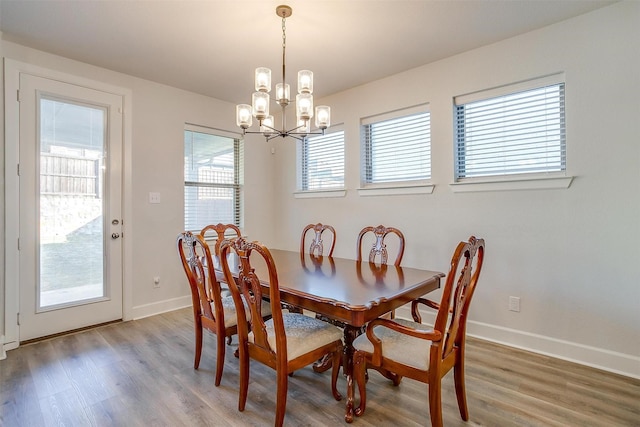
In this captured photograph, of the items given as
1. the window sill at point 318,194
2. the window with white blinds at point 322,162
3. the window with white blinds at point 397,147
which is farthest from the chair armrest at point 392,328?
the window with white blinds at point 322,162

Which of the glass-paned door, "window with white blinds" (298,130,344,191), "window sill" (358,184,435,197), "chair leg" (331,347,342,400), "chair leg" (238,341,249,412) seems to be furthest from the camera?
"window with white blinds" (298,130,344,191)

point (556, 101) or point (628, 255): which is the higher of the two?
point (556, 101)

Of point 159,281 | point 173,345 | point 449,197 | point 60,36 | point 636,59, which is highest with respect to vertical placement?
point 60,36

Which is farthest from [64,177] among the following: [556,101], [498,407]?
[556,101]

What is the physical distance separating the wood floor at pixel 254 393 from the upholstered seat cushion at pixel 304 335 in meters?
0.41

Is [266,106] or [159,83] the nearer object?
[266,106]

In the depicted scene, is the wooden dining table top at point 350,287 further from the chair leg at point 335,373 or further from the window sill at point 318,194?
the window sill at point 318,194

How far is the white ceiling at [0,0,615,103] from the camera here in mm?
2174


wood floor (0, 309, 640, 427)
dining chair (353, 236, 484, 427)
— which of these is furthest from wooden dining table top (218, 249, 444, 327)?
wood floor (0, 309, 640, 427)

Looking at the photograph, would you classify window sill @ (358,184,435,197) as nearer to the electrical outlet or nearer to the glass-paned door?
the electrical outlet

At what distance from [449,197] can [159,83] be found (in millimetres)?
3299

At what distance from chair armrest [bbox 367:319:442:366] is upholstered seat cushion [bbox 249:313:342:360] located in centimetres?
29

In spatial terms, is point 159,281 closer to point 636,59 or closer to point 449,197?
point 449,197

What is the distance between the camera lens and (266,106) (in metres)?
2.16
